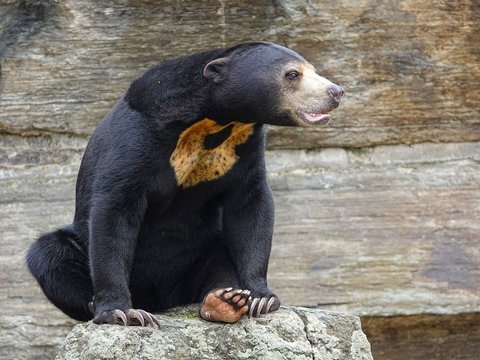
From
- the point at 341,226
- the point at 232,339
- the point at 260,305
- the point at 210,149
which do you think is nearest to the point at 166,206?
the point at 210,149

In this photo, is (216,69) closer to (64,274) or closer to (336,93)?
(336,93)

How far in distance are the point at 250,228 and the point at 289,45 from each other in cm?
240

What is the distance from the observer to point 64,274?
7.20m

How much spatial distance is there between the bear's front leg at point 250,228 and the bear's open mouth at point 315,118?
478 mm

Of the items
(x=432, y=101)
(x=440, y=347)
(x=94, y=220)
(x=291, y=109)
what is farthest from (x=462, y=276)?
(x=94, y=220)

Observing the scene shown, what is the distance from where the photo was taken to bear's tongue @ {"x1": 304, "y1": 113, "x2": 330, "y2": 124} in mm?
6758

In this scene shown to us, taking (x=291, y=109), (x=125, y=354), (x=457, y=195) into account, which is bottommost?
(x=457, y=195)

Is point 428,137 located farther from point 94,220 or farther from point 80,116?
point 94,220

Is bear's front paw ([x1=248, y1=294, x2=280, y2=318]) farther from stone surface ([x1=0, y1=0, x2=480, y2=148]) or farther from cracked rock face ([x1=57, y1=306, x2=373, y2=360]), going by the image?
stone surface ([x1=0, y1=0, x2=480, y2=148])

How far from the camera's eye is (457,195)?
9.23 m

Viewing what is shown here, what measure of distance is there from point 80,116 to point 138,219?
100 inches

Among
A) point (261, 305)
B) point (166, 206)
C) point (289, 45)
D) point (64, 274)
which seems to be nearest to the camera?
point (261, 305)

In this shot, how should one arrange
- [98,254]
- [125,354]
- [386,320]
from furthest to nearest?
1. [386,320]
2. [98,254]
3. [125,354]

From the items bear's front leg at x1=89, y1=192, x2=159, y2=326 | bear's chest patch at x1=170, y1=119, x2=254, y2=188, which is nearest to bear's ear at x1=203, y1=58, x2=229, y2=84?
bear's chest patch at x1=170, y1=119, x2=254, y2=188
